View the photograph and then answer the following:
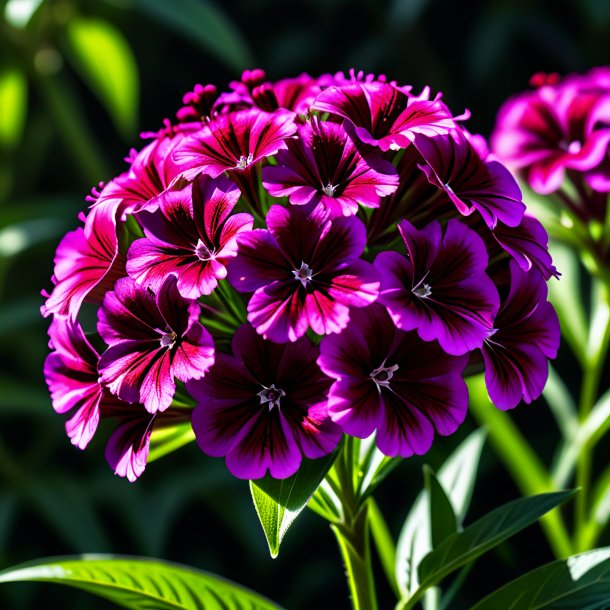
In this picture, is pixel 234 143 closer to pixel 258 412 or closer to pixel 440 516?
pixel 258 412

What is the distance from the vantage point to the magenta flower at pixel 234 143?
27.4 inches

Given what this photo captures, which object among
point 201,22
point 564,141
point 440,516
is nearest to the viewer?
point 440,516

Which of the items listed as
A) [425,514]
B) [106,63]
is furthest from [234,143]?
[106,63]

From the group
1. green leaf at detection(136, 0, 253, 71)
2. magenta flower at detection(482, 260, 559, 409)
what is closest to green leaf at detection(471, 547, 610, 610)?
magenta flower at detection(482, 260, 559, 409)

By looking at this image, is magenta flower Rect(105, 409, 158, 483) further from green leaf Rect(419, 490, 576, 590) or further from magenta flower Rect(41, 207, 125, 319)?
green leaf Rect(419, 490, 576, 590)

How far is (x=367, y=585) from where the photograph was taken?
78 centimetres

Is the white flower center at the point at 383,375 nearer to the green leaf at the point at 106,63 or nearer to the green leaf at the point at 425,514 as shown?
the green leaf at the point at 425,514

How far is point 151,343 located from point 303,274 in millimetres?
131

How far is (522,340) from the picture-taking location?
0.72m

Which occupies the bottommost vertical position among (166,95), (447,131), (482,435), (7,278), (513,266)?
(482,435)

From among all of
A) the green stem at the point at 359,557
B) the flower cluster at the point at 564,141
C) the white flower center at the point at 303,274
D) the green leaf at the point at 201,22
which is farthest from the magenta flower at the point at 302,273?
the green leaf at the point at 201,22

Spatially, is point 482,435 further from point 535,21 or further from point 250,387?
point 535,21

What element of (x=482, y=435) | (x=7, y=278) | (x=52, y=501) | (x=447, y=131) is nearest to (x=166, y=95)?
(x=7, y=278)

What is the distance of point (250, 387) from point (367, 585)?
9.2 inches
